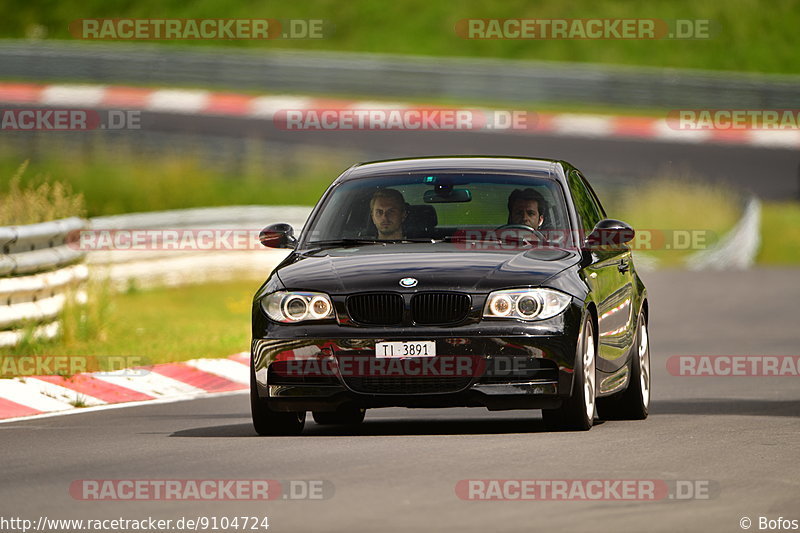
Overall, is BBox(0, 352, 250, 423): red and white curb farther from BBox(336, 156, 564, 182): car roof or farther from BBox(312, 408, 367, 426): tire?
BBox(336, 156, 564, 182): car roof

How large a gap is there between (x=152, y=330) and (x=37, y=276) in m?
2.82

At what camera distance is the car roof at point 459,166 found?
11797 mm

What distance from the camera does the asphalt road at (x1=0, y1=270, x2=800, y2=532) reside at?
25.2 feet

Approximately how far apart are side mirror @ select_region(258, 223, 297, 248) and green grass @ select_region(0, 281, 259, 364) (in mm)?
3521

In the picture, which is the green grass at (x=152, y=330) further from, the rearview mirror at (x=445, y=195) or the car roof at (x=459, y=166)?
the rearview mirror at (x=445, y=195)

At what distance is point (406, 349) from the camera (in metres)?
10.3

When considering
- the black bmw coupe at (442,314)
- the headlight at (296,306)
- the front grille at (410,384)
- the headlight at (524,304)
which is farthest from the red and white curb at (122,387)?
the headlight at (524,304)

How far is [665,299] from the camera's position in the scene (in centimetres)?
2367

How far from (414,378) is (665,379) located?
5.75m

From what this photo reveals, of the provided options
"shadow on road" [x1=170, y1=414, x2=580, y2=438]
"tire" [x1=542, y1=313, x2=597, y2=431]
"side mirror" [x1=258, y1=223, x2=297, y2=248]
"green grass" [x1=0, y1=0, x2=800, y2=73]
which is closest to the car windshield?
"side mirror" [x1=258, y1=223, x2=297, y2=248]

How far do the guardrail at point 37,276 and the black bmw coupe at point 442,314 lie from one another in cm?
382

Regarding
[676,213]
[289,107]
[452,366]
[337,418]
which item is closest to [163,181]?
[676,213]

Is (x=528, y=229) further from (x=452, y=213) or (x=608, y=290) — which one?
(x=608, y=290)

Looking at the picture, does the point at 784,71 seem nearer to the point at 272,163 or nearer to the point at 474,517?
the point at 272,163
